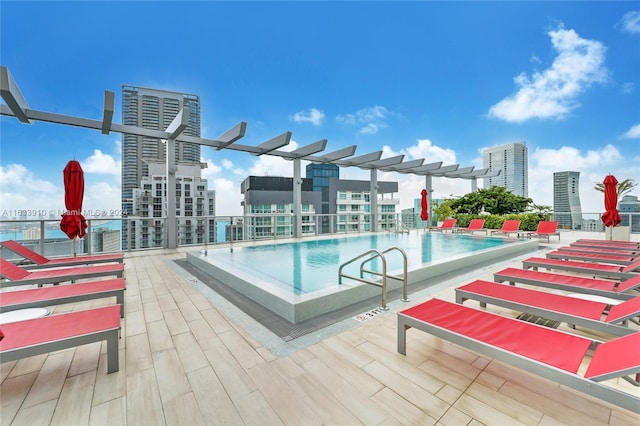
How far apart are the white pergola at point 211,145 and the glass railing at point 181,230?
0.53 metres

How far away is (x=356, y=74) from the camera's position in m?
12.3

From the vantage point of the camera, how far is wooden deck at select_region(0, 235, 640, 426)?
141 cm

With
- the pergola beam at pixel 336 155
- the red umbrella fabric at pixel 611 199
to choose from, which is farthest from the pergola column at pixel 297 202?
the red umbrella fabric at pixel 611 199

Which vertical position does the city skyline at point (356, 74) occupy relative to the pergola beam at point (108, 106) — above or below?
above

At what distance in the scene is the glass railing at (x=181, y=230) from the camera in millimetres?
5559

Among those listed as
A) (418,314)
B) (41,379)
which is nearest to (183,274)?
(41,379)

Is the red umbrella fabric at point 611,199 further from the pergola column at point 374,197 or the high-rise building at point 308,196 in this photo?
the high-rise building at point 308,196

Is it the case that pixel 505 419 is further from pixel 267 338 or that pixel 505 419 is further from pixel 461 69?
pixel 461 69

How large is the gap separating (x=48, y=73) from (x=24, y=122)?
18.4 ft

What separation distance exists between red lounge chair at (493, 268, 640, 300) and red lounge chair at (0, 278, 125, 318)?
14.0 ft

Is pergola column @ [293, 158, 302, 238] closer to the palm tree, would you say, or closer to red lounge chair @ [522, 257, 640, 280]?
red lounge chair @ [522, 257, 640, 280]

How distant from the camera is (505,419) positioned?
137 cm

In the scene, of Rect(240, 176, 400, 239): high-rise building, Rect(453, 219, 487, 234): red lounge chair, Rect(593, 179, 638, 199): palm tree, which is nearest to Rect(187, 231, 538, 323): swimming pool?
Rect(453, 219, 487, 234): red lounge chair

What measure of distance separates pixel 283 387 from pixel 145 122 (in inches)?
442
